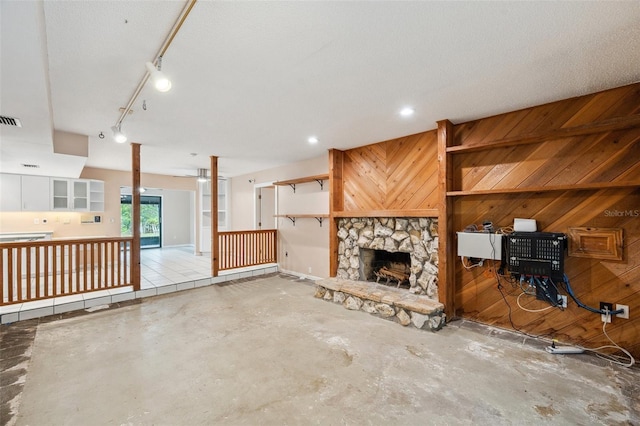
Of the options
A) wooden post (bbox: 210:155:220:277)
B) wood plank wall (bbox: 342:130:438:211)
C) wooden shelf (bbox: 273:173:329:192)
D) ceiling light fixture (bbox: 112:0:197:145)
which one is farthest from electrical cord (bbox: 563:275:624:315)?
wooden post (bbox: 210:155:220:277)

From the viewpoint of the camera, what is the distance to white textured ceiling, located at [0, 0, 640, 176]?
1645mm

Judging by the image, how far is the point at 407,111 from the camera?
318cm

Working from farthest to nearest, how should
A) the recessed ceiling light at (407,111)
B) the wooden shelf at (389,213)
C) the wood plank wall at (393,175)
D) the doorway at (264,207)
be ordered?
the doorway at (264,207)
the wood plank wall at (393,175)
the wooden shelf at (389,213)
the recessed ceiling light at (407,111)

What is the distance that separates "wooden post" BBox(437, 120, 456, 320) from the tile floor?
3.94 m

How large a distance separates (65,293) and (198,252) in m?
4.26

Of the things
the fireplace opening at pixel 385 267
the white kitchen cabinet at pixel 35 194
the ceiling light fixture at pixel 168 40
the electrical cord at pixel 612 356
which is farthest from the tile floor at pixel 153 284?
the electrical cord at pixel 612 356

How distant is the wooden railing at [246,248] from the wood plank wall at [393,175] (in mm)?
2321

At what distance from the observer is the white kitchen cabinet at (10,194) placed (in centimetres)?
535

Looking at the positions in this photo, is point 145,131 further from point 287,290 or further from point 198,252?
point 198,252

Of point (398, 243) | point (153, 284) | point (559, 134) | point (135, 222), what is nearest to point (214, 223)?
point (135, 222)

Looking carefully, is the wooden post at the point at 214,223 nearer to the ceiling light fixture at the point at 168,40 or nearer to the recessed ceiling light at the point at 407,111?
the ceiling light fixture at the point at 168,40

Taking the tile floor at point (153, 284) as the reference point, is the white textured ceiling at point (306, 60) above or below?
above

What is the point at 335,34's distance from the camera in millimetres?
1851

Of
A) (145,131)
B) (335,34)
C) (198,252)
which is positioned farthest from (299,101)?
(198,252)
